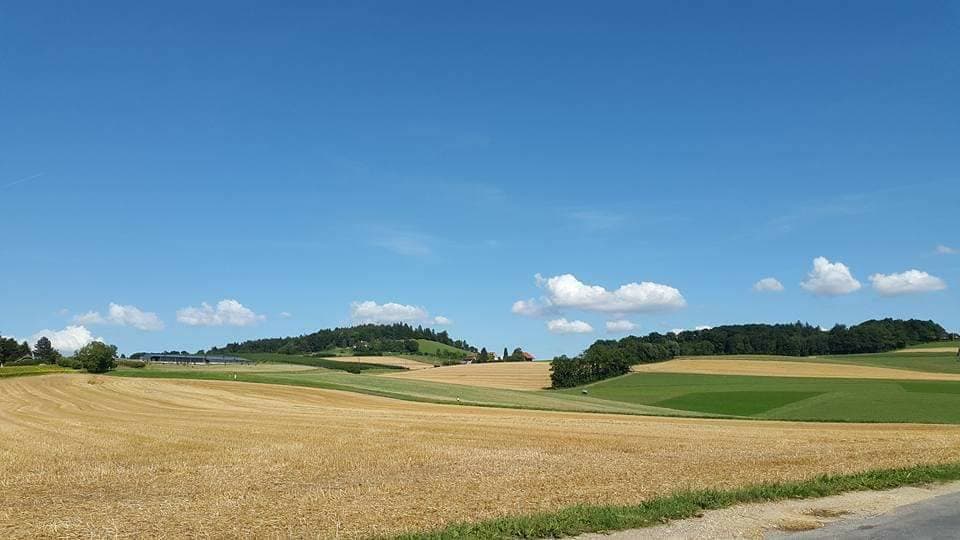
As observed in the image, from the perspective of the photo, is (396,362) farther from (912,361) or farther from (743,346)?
(912,361)

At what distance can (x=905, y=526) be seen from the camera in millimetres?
13250

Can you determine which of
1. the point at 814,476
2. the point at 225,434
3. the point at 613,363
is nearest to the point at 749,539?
the point at 814,476

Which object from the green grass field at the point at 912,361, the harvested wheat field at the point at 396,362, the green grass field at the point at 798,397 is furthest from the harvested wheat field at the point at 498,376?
the green grass field at the point at 912,361

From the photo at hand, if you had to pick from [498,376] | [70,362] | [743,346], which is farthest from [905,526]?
[743,346]

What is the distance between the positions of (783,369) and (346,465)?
10267cm

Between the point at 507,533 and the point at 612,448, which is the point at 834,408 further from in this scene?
the point at 507,533

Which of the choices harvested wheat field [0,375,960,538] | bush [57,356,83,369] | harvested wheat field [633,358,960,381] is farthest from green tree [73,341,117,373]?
harvested wheat field [633,358,960,381]

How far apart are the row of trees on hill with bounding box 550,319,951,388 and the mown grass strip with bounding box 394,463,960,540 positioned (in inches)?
3969

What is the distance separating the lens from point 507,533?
12320 millimetres

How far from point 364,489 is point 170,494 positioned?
4172 millimetres

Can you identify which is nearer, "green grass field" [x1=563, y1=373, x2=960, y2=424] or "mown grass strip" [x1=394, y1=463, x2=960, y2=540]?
"mown grass strip" [x1=394, y1=463, x2=960, y2=540]

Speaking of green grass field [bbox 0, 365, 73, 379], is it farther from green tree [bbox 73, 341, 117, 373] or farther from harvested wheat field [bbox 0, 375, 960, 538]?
harvested wheat field [bbox 0, 375, 960, 538]

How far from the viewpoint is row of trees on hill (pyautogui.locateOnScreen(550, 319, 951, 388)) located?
12269 centimetres

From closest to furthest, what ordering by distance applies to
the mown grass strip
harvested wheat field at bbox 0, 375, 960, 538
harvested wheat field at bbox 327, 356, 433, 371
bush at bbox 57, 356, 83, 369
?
the mown grass strip, harvested wheat field at bbox 0, 375, 960, 538, bush at bbox 57, 356, 83, 369, harvested wheat field at bbox 327, 356, 433, 371
